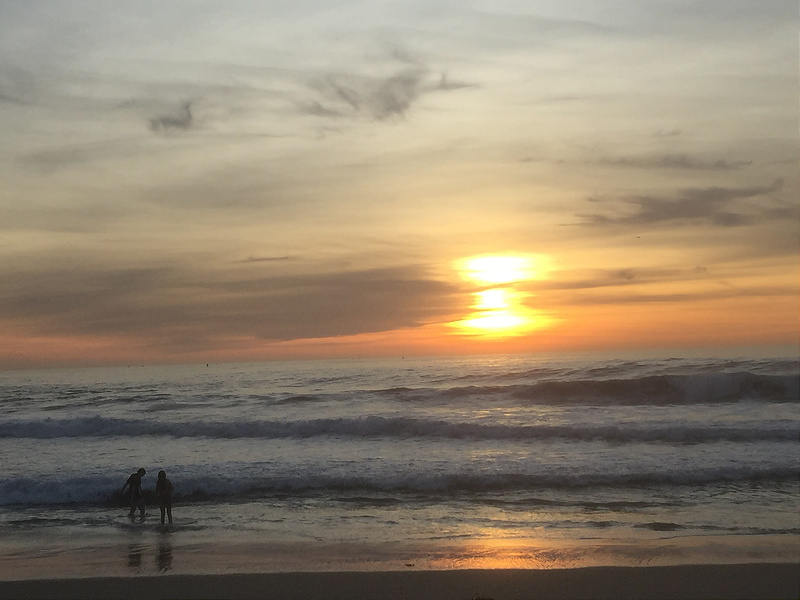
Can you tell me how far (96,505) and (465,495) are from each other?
9.23m

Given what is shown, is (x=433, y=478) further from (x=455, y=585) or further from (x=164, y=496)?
(x=455, y=585)

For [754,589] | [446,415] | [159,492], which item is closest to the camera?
[754,589]

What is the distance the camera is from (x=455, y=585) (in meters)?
9.20

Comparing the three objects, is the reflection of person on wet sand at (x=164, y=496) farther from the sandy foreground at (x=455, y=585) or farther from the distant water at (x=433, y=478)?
the sandy foreground at (x=455, y=585)

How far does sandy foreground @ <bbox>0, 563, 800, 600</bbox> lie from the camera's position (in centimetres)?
889

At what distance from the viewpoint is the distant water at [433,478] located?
36.4ft

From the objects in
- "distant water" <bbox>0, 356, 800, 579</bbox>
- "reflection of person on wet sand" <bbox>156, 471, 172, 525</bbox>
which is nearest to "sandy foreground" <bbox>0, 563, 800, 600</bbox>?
"distant water" <bbox>0, 356, 800, 579</bbox>

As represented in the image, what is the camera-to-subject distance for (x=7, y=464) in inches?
815

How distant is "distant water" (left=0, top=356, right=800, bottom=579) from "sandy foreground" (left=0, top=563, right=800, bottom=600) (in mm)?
538

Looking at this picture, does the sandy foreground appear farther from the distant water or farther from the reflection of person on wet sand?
the reflection of person on wet sand

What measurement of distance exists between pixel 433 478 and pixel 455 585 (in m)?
7.40

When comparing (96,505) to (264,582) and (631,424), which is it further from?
(631,424)

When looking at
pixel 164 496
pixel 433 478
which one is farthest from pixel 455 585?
Result: pixel 164 496

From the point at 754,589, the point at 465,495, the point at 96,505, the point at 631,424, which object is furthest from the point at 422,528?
the point at 631,424
